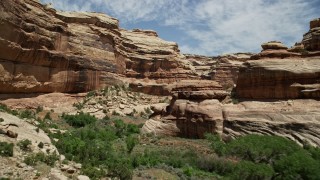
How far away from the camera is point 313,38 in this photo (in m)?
29.7

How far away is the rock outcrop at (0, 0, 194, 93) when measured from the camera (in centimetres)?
3625

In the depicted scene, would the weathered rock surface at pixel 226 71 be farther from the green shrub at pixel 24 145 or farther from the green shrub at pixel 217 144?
the green shrub at pixel 24 145

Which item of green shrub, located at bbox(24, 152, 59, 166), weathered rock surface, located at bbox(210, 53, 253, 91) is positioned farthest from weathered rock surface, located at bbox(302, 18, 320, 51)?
weathered rock surface, located at bbox(210, 53, 253, 91)

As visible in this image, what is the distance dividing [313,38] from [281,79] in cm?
479

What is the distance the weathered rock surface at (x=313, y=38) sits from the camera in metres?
29.5

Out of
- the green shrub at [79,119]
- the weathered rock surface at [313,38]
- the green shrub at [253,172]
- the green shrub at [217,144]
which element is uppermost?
the weathered rock surface at [313,38]

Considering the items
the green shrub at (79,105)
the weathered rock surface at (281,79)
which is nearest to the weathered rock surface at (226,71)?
the green shrub at (79,105)

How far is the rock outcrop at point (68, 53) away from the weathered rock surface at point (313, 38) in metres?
26.5

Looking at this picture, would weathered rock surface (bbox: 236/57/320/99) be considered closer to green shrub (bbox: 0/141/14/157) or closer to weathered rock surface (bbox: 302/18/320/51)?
weathered rock surface (bbox: 302/18/320/51)

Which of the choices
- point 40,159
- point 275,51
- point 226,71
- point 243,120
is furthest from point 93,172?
point 226,71

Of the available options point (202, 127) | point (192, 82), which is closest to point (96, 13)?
point (192, 82)

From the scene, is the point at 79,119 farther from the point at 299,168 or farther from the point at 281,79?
the point at 299,168

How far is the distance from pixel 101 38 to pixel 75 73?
308 inches

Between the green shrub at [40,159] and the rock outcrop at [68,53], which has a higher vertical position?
the rock outcrop at [68,53]
